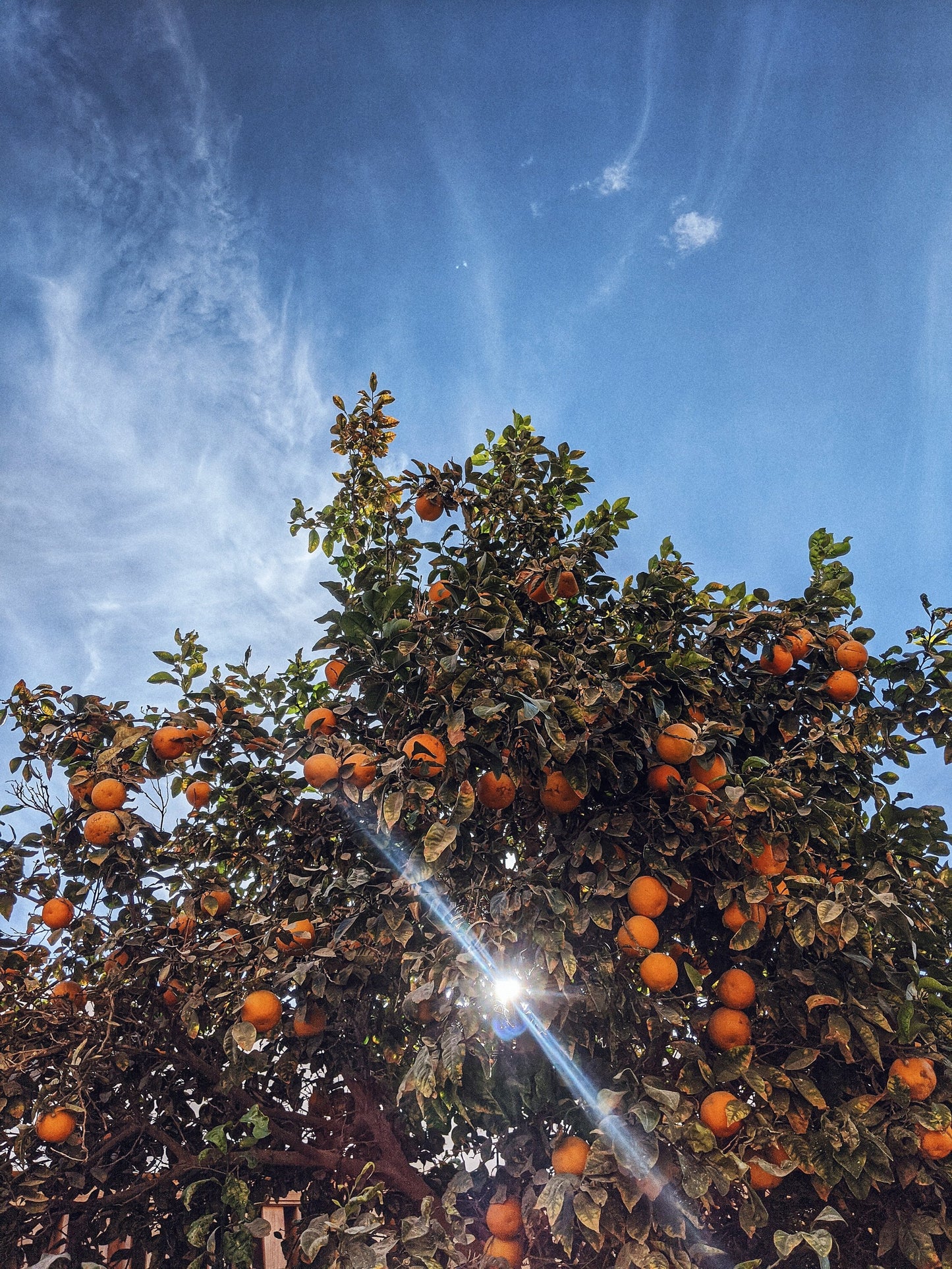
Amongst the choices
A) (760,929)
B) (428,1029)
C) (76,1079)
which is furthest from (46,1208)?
(760,929)

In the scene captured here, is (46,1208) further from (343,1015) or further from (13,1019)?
(343,1015)

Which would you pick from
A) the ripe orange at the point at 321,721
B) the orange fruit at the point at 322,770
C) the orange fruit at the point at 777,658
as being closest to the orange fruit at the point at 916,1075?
the orange fruit at the point at 777,658

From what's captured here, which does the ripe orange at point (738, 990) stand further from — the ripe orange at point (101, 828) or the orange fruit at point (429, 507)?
the ripe orange at point (101, 828)

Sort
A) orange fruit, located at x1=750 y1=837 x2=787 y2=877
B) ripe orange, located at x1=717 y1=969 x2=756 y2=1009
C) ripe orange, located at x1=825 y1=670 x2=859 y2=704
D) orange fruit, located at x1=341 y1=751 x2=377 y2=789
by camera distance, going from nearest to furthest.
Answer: orange fruit, located at x1=750 y1=837 x2=787 y2=877 < ripe orange, located at x1=717 y1=969 x2=756 y2=1009 < orange fruit, located at x1=341 y1=751 x2=377 y2=789 < ripe orange, located at x1=825 y1=670 x2=859 y2=704

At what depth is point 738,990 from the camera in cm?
252

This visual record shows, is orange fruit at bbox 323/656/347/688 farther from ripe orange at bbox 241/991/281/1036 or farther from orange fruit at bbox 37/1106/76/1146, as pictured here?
orange fruit at bbox 37/1106/76/1146

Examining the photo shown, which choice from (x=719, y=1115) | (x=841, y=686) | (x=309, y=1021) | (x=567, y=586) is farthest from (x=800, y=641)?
(x=309, y=1021)

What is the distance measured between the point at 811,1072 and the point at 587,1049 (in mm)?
744

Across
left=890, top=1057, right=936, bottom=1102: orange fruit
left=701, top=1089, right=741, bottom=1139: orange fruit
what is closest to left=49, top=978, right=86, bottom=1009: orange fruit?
left=701, top=1089, right=741, bottom=1139: orange fruit

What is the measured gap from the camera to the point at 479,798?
2723mm

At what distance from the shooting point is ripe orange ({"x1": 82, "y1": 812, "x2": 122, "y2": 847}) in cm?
285

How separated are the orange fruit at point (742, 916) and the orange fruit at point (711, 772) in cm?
37

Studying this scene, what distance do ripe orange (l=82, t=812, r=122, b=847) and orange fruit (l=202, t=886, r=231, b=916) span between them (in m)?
0.40

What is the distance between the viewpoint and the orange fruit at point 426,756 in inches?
96.0
